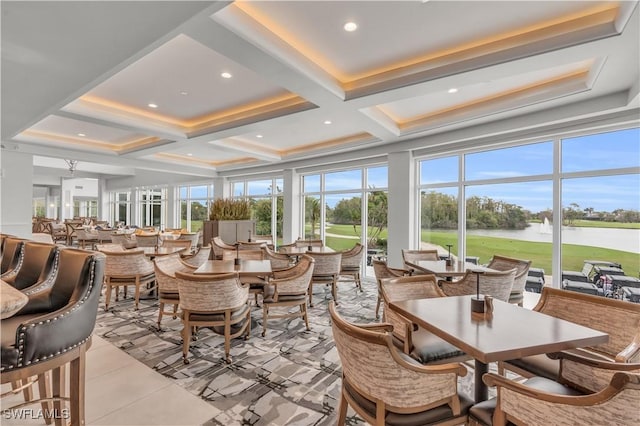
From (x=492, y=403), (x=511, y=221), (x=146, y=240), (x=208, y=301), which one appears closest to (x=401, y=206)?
(x=511, y=221)

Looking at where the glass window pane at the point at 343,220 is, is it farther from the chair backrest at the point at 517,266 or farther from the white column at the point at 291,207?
the chair backrest at the point at 517,266

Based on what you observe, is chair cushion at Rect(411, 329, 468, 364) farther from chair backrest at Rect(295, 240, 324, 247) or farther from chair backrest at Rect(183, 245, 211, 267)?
chair backrest at Rect(295, 240, 324, 247)

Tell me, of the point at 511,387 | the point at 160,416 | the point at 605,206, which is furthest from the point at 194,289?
the point at 605,206

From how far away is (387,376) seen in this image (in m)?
1.58

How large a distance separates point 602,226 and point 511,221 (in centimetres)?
132

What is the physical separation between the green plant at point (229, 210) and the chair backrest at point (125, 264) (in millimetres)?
2190

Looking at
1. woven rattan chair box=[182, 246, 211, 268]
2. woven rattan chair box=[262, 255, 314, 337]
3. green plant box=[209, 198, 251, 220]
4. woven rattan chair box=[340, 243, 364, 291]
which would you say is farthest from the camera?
green plant box=[209, 198, 251, 220]

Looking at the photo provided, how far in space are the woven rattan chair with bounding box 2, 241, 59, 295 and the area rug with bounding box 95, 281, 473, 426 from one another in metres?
1.31

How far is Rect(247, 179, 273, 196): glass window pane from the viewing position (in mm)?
10938

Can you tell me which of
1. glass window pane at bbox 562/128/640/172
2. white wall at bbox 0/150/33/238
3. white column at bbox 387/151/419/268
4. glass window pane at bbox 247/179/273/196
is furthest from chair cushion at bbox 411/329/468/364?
white wall at bbox 0/150/33/238

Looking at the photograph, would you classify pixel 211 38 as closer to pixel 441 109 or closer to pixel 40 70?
pixel 40 70

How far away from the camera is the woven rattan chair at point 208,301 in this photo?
3.11 meters

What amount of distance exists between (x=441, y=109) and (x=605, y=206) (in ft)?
9.89

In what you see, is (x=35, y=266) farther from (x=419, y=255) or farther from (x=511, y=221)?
(x=511, y=221)
